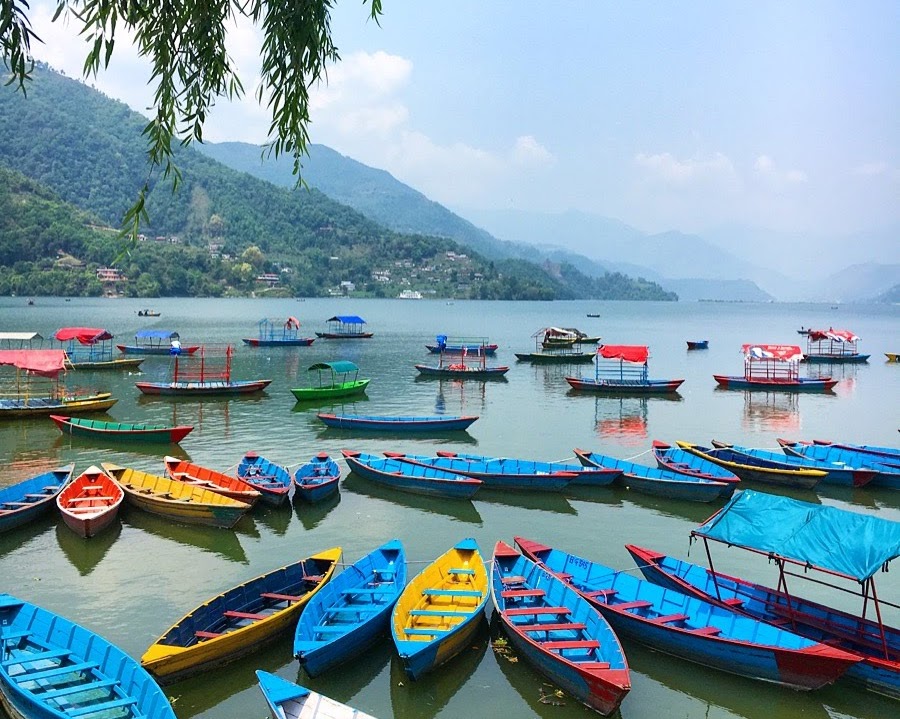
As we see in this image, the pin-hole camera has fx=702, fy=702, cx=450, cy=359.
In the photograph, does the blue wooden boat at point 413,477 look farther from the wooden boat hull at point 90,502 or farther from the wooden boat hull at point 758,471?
the wooden boat hull at point 758,471

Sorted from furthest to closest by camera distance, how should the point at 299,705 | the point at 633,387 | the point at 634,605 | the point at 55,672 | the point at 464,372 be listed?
the point at 464,372
the point at 633,387
the point at 634,605
the point at 55,672
the point at 299,705

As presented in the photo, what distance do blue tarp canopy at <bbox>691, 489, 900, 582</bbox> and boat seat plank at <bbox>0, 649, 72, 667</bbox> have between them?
1240cm

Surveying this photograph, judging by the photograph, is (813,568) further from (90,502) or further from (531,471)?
(90,502)

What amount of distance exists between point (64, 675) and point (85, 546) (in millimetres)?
8789

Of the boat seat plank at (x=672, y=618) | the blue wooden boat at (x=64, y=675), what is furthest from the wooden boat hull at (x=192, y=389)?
the boat seat plank at (x=672, y=618)

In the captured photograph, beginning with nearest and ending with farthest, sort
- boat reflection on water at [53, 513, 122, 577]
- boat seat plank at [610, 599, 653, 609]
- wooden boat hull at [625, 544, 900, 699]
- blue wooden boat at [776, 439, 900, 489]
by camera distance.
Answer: wooden boat hull at [625, 544, 900, 699] < boat seat plank at [610, 599, 653, 609] < boat reflection on water at [53, 513, 122, 577] < blue wooden boat at [776, 439, 900, 489]

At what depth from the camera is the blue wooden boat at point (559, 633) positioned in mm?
12031

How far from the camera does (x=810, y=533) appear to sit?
1400cm

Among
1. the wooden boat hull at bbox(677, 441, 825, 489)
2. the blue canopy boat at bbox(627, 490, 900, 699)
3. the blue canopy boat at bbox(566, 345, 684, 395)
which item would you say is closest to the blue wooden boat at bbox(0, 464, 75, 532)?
the blue canopy boat at bbox(627, 490, 900, 699)

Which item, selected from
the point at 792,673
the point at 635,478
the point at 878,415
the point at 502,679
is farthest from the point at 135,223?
the point at 878,415

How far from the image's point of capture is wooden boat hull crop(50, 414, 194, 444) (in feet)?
102

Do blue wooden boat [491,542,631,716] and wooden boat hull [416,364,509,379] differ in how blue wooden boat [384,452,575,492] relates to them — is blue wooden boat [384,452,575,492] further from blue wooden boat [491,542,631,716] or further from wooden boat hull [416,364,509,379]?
wooden boat hull [416,364,509,379]

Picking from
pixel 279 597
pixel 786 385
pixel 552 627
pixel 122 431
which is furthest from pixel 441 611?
pixel 786 385

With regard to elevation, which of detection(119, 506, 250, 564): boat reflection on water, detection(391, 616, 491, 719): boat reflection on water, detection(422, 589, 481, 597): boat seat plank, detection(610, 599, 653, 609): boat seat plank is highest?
Answer: detection(422, 589, 481, 597): boat seat plank
